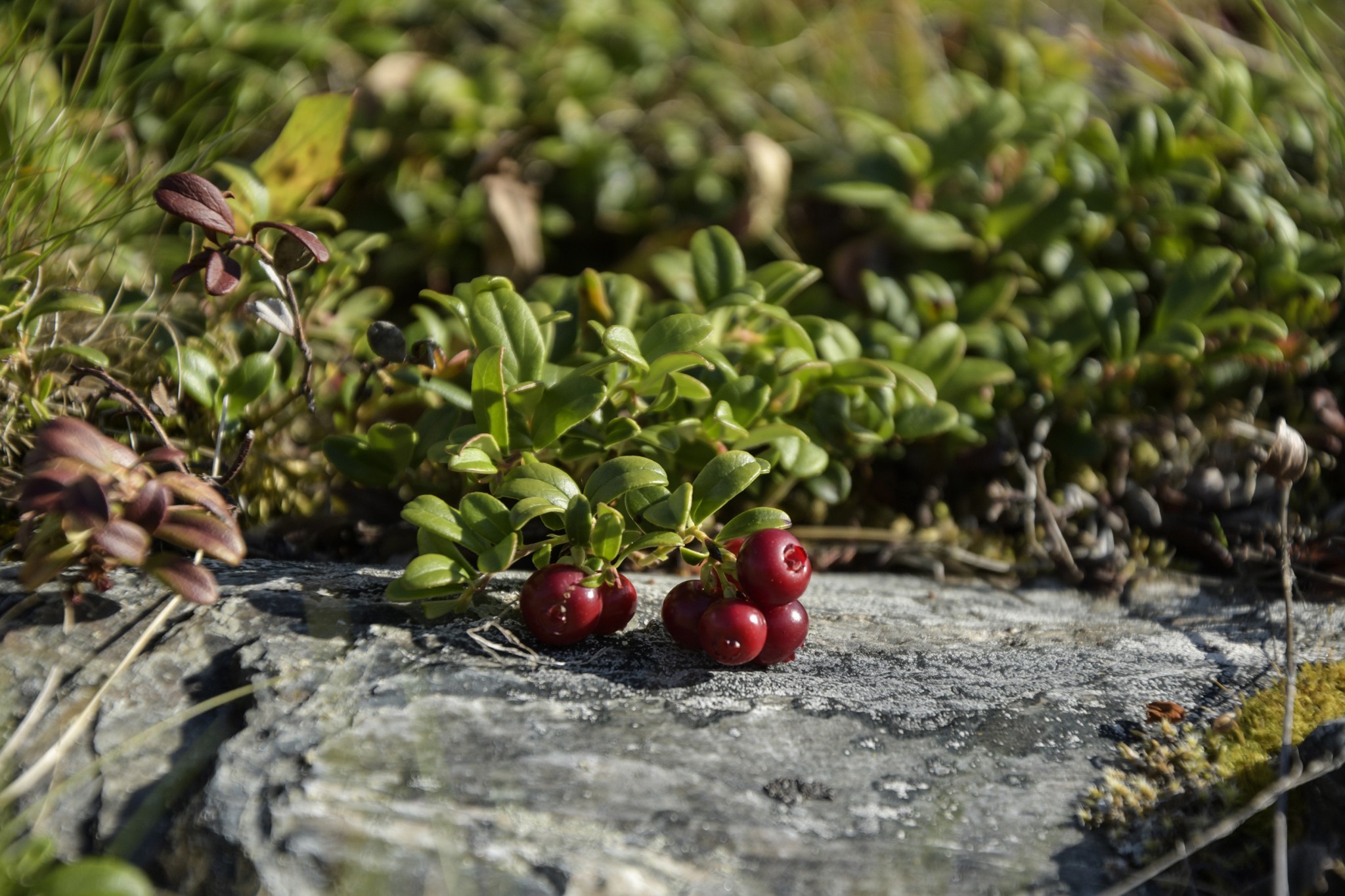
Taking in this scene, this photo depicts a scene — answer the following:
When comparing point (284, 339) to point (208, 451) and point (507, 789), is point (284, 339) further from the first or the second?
point (507, 789)

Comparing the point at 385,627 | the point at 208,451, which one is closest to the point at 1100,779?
the point at 385,627

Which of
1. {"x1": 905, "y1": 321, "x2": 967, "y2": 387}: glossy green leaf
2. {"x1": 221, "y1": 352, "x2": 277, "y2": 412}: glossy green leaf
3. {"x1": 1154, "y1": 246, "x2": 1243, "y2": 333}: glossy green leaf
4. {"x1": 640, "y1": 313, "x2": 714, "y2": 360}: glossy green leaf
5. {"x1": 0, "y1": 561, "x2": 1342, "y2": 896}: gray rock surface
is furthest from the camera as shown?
{"x1": 1154, "y1": 246, "x2": 1243, "y2": 333}: glossy green leaf

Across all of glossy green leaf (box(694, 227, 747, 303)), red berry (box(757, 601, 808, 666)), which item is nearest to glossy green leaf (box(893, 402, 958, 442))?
glossy green leaf (box(694, 227, 747, 303))

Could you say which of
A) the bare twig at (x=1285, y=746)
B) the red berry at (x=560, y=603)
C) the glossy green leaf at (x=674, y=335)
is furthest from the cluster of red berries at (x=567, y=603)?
the bare twig at (x=1285, y=746)

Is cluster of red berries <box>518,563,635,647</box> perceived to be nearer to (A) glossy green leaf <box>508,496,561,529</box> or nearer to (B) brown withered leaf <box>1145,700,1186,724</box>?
(A) glossy green leaf <box>508,496,561,529</box>

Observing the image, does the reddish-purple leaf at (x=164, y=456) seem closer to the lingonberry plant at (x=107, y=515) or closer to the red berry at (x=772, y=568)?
the lingonberry plant at (x=107, y=515)
